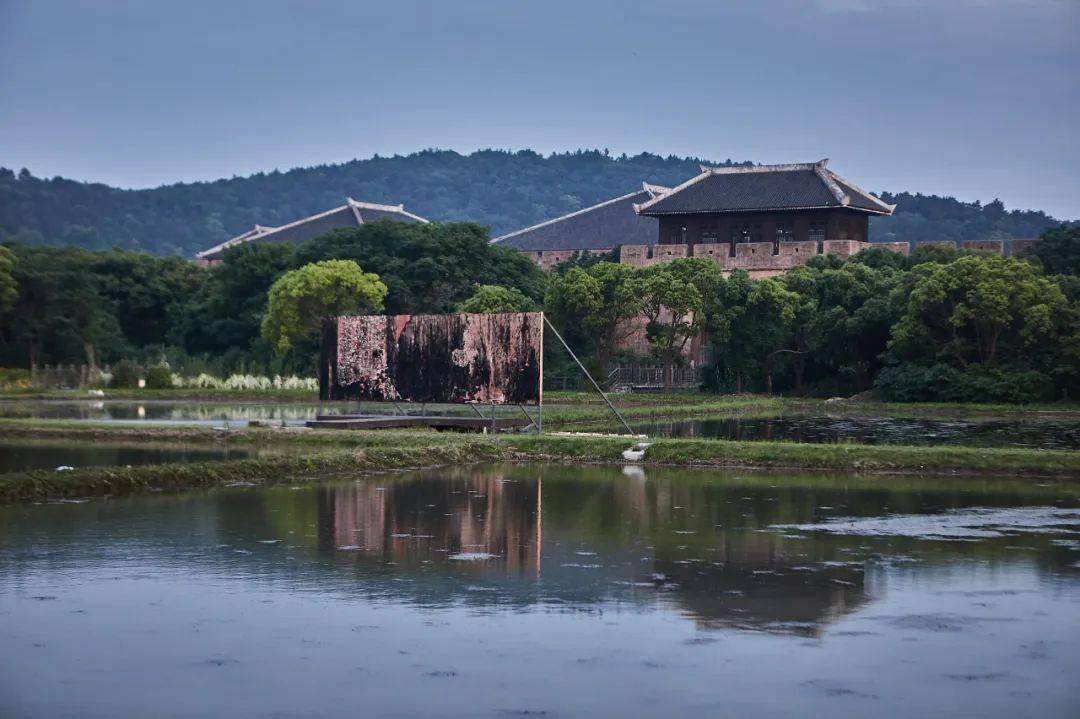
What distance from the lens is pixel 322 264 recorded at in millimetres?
43531

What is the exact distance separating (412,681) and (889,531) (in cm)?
706

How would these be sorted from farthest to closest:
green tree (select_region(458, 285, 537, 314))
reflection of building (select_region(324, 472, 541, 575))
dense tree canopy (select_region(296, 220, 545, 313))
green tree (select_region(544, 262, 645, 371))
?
1. dense tree canopy (select_region(296, 220, 545, 313))
2. green tree (select_region(544, 262, 645, 371))
3. green tree (select_region(458, 285, 537, 314))
4. reflection of building (select_region(324, 472, 541, 575))

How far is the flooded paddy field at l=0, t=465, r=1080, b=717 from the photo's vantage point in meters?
8.03

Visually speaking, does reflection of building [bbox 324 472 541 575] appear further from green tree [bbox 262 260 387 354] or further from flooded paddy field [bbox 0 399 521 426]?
green tree [bbox 262 260 387 354]

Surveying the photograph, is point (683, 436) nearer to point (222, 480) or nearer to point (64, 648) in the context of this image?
point (222, 480)

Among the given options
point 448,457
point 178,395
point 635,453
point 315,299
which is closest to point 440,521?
point 448,457

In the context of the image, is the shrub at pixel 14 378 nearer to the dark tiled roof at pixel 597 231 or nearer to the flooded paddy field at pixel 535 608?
the dark tiled roof at pixel 597 231

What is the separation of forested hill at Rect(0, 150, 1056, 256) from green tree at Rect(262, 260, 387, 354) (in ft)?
199

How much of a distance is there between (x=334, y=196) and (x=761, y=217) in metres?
95.3

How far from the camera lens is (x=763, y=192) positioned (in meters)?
50.5

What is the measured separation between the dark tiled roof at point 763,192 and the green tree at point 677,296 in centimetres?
870

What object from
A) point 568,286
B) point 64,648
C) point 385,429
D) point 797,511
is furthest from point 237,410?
point 64,648

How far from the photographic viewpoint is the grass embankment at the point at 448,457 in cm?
1648

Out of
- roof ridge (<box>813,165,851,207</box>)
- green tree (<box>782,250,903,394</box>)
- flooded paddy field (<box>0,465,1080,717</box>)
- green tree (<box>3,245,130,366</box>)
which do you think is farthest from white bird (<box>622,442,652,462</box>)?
green tree (<box>3,245,130,366</box>)
